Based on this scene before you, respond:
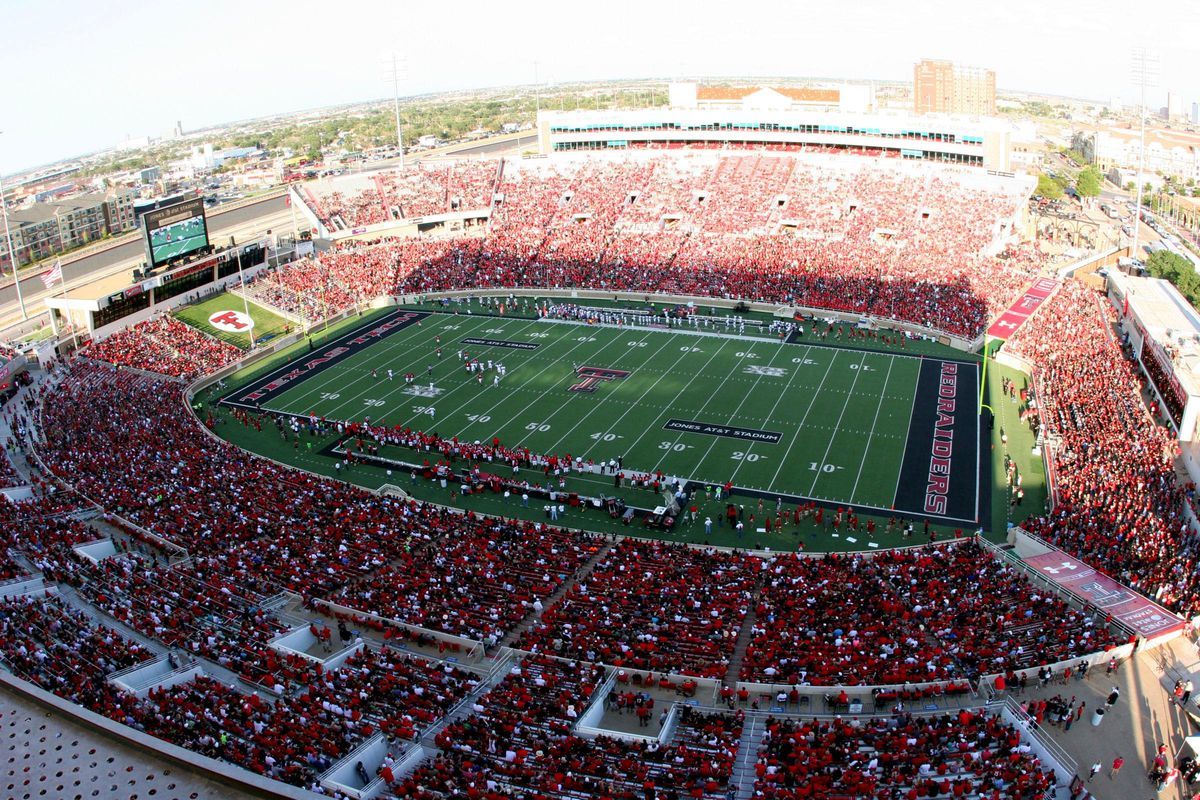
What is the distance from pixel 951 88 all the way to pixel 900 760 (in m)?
143

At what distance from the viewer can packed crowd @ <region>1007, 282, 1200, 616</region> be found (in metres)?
19.7

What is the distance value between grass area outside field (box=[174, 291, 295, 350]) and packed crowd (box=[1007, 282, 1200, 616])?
31338 millimetres

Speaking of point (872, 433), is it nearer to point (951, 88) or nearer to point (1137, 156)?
point (1137, 156)

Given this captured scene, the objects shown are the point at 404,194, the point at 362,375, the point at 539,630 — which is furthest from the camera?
the point at 404,194

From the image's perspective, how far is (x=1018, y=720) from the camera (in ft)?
47.5

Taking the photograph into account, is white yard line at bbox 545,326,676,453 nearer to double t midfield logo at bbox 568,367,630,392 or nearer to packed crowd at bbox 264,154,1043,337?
double t midfield logo at bbox 568,367,630,392

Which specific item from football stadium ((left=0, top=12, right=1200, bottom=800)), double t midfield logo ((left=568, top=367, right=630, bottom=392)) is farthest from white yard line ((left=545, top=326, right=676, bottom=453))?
double t midfield logo ((left=568, top=367, right=630, bottom=392))

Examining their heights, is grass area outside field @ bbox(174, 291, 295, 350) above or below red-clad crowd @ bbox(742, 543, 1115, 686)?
above

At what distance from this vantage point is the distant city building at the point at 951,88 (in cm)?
13100

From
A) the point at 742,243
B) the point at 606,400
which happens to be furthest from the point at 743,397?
the point at 742,243

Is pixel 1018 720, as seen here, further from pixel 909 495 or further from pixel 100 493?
pixel 100 493

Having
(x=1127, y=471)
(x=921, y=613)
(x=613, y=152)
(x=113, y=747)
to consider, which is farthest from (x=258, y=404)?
(x=613, y=152)

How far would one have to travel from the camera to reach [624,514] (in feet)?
84.2

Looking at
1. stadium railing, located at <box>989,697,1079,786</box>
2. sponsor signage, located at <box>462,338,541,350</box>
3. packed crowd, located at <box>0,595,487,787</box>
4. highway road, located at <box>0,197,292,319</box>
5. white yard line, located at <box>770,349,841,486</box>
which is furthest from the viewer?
highway road, located at <box>0,197,292,319</box>
